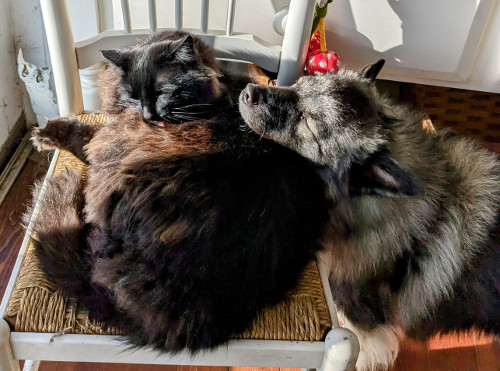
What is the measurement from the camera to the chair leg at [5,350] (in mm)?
854

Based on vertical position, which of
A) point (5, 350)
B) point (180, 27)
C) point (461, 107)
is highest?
point (180, 27)

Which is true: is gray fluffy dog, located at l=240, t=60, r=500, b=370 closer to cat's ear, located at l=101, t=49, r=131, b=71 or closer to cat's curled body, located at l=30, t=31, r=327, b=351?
cat's curled body, located at l=30, t=31, r=327, b=351

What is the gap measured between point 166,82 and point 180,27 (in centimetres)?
24

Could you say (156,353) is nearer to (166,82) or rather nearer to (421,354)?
(166,82)

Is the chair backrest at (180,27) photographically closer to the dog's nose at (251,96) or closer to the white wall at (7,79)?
the dog's nose at (251,96)

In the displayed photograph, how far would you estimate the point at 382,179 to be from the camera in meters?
0.93

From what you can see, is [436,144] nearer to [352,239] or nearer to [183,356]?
[352,239]

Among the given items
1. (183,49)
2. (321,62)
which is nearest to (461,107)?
(321,62)

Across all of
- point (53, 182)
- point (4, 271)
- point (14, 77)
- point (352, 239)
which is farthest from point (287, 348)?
point (14, 77)

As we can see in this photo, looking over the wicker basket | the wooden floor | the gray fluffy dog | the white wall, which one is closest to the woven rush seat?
the gray fluffy dog

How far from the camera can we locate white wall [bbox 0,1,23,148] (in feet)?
5.43

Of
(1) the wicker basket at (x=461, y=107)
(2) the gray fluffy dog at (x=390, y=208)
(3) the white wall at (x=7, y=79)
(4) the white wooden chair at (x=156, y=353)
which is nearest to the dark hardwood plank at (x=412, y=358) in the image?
(2) the gray fluffy dog at (x=390, y=208)

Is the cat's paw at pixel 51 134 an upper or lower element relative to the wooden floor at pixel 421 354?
upper

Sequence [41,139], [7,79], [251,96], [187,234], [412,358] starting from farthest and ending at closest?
[7,79] < [412,358] < [41,139] < [251,96] < [187,234]
